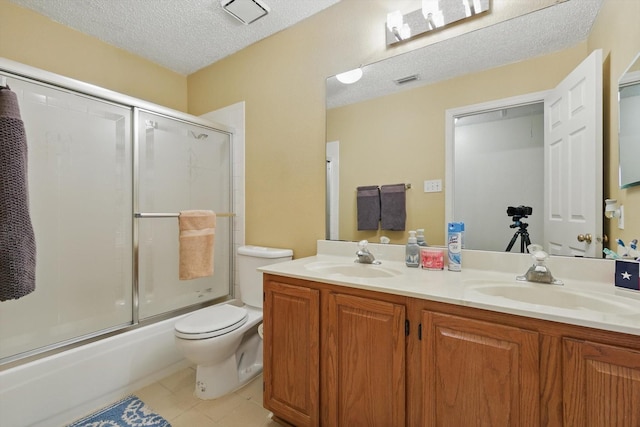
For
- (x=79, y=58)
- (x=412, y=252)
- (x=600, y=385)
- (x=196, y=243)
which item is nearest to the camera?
(x=600, y=385)

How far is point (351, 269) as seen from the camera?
1490mm

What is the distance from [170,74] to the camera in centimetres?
257

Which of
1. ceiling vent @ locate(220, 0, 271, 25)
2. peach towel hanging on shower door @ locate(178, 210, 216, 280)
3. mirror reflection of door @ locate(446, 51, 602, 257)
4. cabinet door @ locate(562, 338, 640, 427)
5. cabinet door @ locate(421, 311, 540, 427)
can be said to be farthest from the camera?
peach towel hanging on shower door @ locate(178, 210, 216, 280)

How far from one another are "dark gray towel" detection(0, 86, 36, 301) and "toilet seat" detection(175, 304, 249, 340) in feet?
2.35

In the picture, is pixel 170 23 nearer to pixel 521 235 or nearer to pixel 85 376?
pixel 85 376

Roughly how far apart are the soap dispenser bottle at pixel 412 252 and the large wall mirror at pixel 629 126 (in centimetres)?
78

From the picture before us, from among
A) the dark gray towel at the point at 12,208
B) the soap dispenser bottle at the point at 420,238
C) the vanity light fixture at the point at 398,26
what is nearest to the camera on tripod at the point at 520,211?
the soap dispenser bottle at the point at 420,238

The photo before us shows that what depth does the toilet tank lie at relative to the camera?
6.18ft

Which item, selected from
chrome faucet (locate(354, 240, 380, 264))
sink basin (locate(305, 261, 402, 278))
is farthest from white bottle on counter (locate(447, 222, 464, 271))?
chrome faucet (locate(354, 240, 380, 264))

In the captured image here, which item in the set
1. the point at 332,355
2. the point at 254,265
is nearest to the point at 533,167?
the point at 332,355

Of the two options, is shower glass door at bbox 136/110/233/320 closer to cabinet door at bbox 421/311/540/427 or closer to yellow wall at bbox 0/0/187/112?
yellow wall at bbox 0/0/187/112

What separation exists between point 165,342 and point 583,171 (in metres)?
2.46

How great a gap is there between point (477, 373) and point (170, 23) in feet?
8.50

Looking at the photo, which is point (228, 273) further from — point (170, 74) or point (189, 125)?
point (170, 74)
